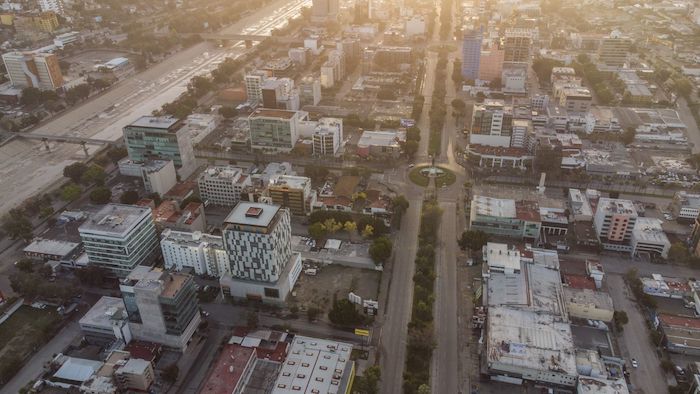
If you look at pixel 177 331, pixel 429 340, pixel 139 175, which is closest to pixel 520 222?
pixel 429 340

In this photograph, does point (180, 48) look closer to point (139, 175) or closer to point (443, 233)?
point (139, 175)

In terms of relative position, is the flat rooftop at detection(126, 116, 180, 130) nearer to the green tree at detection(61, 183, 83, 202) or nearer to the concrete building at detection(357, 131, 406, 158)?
the green tree at detection(61, 183, 83, 202)

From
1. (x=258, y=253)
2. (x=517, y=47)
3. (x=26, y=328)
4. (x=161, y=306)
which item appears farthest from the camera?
(x=517, y=47)

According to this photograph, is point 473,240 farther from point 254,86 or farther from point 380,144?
point 254,86

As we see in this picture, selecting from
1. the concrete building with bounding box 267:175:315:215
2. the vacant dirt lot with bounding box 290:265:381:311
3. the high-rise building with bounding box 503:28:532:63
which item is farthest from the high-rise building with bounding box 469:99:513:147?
the high-rise building with bounding box 503:28:532:63

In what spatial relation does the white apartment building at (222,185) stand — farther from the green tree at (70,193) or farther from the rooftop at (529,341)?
the rooftop at (529,341)

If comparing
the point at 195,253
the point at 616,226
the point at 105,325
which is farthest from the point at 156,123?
the point at 616,226

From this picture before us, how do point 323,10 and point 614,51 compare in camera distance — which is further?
point 323,10
